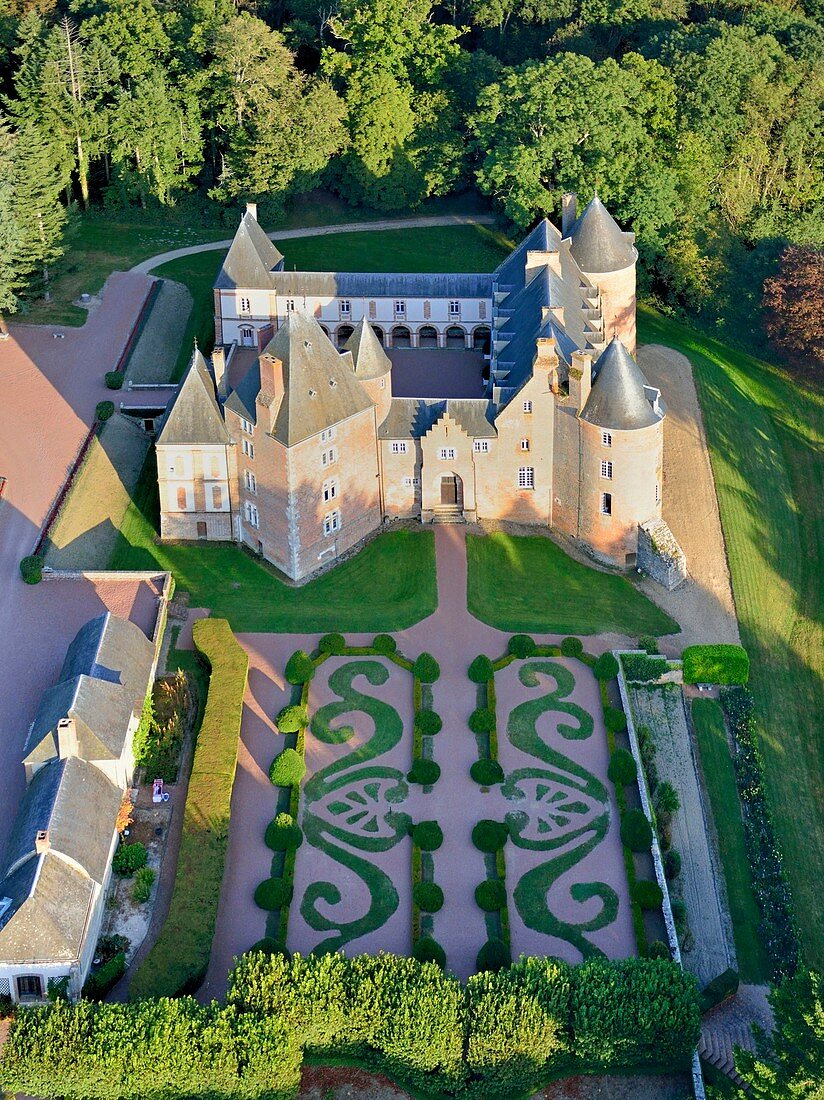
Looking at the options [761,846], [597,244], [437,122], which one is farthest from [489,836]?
[437,122]

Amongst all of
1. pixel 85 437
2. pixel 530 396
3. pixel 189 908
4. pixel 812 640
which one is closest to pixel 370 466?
pixel 530 396

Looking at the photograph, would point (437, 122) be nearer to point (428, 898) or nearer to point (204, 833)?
point (204, 833)

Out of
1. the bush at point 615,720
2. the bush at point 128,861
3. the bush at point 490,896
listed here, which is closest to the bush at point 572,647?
the bush at point 615,720

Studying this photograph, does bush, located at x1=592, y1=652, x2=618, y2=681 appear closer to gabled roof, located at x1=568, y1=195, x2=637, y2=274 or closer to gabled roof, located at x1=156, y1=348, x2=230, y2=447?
gabled roof, located at x1=156, y1=348, x2=230, y2=447

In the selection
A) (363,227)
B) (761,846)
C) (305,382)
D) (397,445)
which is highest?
(305,382)

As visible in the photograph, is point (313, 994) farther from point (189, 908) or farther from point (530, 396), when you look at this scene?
point (530, 396)

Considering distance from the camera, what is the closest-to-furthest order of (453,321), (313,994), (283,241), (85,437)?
(313,994) → (85,437) → (453,321) → (283,241)
